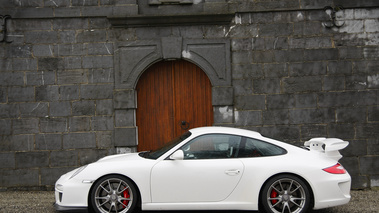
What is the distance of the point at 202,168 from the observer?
5754mm

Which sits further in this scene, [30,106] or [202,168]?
[30,106]

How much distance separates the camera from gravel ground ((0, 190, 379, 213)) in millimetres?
6488

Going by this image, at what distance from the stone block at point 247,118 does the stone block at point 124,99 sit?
7.16 ft

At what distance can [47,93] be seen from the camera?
337 inches

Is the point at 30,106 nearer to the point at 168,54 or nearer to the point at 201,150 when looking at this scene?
the point at 168,54

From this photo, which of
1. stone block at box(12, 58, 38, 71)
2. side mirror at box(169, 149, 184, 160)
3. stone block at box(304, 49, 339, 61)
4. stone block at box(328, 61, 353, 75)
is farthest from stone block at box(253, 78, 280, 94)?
stone block at box(12, 58, 38, 71)

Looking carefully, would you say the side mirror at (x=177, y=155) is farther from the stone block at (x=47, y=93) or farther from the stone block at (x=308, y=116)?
the stone block at (x=47, y=93)

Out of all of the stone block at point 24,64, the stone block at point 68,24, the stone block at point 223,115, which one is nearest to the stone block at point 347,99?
the stone block at point 223,115

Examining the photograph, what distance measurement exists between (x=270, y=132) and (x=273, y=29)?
7.12ft

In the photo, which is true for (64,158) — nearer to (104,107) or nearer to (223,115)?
(104,107)

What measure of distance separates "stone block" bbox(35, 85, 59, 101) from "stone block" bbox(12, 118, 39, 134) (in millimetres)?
479

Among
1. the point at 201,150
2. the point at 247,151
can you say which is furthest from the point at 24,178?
the point at 247,151

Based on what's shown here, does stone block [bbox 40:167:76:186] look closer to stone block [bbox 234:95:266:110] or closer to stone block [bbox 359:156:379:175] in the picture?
stone block [bbox 234:95:266:110]

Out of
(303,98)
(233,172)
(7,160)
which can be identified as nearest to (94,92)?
(7,160)
